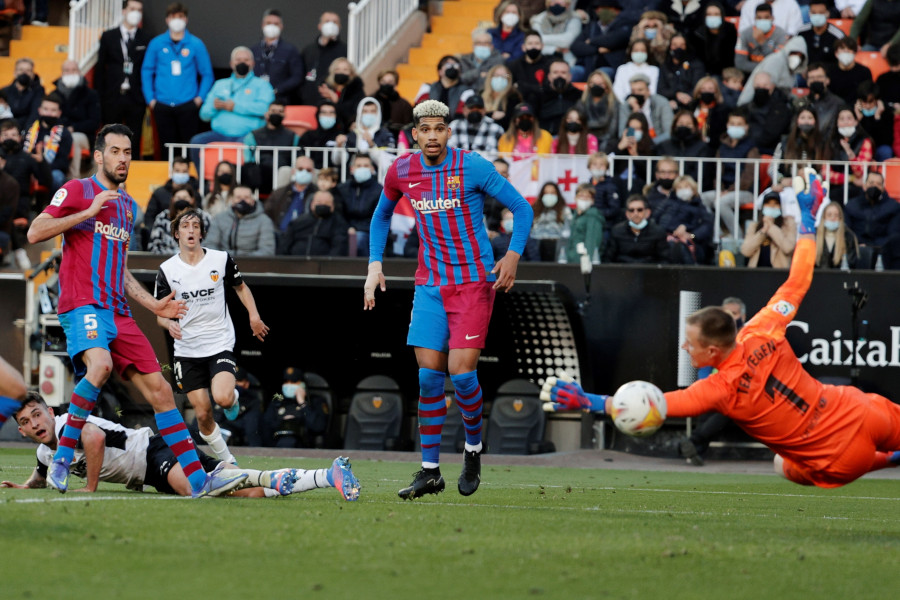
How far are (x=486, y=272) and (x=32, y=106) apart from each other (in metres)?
13.9

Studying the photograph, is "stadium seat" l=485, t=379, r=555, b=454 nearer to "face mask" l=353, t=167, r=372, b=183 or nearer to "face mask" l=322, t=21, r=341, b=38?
"face mask" l=353, t=167, r=372, b=183

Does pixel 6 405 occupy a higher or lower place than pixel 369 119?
lower

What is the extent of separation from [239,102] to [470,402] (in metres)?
12.6

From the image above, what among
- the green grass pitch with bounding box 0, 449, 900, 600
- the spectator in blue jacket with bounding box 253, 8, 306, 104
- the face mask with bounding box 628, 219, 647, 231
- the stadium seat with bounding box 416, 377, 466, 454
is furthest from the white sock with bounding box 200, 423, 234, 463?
the spectator in blue jacket with bounding box 253, 8, 306, 104

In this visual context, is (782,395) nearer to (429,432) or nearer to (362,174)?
(429,432)

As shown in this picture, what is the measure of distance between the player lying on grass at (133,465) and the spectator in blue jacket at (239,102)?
11924mm

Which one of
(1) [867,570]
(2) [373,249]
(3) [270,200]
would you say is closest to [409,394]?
(3) [270,200]

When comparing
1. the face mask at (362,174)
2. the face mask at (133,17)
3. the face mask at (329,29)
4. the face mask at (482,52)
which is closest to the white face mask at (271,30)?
the face mask at (329,29)

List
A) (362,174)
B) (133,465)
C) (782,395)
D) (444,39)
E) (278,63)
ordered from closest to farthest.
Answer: (782,395) → (133,465) → (362,174) → (278,63) → (444,39)

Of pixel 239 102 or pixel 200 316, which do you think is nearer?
pixel 200 316

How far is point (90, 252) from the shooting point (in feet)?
27.9

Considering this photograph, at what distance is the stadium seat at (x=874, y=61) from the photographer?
21.0 meters

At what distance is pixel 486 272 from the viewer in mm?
9000

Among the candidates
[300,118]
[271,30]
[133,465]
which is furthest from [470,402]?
[271,30]
